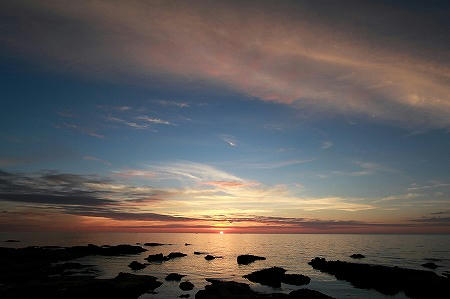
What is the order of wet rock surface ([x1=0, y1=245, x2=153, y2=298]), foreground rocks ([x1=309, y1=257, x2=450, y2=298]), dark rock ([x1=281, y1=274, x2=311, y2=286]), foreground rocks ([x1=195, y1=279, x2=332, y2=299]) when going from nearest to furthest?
foreground rocks ([x1=195, y1=279, x2=332, y2=299]), wet rock surface ([x1=0, y1=245, x2=153, y2=298]), foreground rocks ([x1=309, y1=257, x2=450, y2=298]), dark rock ([x1=281, y1=274, x2=311, y2=286])

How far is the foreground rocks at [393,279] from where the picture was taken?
2030 inches

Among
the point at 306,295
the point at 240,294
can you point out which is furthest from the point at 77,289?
the point at 306,295

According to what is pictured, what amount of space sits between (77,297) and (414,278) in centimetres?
5805

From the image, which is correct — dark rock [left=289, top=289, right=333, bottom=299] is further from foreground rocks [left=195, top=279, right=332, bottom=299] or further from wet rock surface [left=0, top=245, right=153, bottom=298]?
wet rock surface [left=0, top=245, right=153, bottom=298]

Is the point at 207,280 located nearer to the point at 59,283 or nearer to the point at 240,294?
the point at 240,294

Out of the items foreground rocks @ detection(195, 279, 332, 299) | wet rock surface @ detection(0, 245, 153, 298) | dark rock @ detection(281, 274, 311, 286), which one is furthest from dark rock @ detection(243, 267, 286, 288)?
wet rock surface @ detection(0, 245, 153, 298)

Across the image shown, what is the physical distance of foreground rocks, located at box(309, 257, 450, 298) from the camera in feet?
169

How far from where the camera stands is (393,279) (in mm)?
61281

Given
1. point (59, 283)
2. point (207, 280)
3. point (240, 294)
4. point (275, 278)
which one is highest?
point (59, 283)

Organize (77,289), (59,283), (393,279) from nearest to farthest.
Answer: (77,289) < (59,283) < (393,279)

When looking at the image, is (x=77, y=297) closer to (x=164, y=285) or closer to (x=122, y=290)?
(x=122, y=290)

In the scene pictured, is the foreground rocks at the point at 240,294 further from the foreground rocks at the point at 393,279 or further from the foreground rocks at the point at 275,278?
the foreground rocks at the point at 393,279

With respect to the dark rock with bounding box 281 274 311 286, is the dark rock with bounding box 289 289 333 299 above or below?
above

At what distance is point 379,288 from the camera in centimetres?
5722
